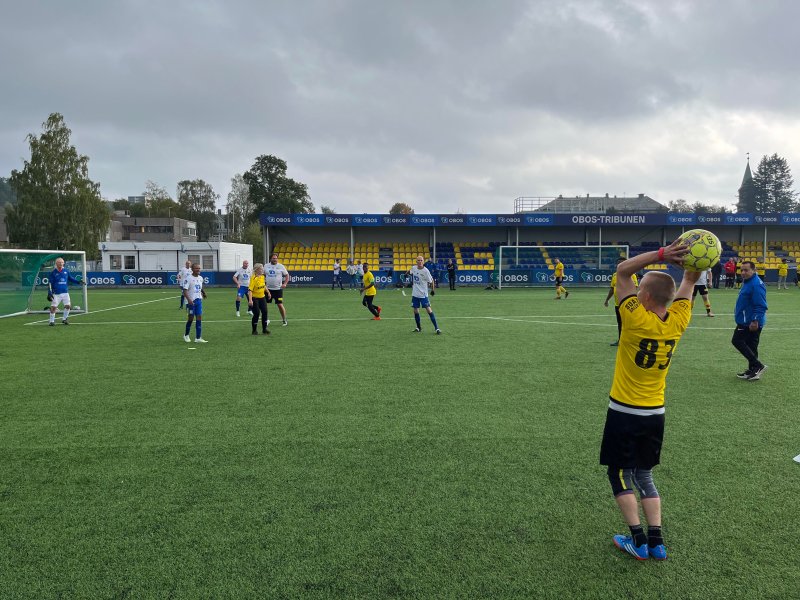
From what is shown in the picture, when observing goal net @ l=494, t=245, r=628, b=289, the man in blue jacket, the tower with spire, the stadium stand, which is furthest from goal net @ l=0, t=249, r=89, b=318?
the tower with spire

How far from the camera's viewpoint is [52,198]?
5175 centimetres

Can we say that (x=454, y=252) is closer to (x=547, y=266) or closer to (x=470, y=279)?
(x=470, y=279)

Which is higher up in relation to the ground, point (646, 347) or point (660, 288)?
point (660, 288)

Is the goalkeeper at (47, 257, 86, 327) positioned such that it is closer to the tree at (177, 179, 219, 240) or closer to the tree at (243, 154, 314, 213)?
the tree at (243, 154, 314, 213)

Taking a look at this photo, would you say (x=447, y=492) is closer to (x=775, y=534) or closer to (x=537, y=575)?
(x=537, y=575)

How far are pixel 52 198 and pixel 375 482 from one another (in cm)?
5934

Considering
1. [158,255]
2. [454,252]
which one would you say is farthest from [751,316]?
[158,255]

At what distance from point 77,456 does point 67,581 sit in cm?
231

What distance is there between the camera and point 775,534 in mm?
3645

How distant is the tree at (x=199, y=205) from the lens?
356ft

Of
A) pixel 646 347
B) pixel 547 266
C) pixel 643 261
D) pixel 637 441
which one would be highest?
pixel 547 266

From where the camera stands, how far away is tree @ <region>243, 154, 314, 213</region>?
73.5 m

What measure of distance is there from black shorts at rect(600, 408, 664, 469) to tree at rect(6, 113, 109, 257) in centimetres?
5843

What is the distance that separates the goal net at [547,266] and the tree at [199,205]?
85.8m
